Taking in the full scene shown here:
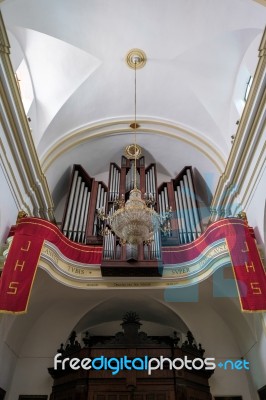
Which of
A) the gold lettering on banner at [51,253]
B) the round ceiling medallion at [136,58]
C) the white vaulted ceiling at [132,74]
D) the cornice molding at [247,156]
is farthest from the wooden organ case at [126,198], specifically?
the round ceiling medallion at [136,58]

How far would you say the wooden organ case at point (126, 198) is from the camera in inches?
274

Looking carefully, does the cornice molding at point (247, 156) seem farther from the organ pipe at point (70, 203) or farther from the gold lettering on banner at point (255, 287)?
the organ pipe at point (70, 203)

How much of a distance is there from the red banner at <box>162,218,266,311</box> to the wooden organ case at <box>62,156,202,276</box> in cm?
127

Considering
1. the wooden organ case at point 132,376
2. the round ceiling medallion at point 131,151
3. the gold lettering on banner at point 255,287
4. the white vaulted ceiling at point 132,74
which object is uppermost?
the round ceiling medallion at point 131,151

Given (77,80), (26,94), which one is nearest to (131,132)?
(77,80)

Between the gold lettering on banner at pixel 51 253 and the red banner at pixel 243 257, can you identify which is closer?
the red banner at pixel 243 257

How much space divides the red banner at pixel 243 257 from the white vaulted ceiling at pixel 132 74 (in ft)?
9.38

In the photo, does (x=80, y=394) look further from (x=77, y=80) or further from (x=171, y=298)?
(x=77, y=80)

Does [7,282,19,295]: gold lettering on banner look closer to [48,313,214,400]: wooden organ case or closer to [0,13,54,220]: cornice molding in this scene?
[0,13,54,220]: cornice molding

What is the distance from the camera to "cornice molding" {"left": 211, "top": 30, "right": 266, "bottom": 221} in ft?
18.8

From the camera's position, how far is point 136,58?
805 cm

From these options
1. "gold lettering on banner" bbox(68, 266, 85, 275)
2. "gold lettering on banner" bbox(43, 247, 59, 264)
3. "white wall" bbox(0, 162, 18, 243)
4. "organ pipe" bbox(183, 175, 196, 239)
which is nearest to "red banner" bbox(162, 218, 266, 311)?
"organ pipe" bbox(183, 175, 196, 239)

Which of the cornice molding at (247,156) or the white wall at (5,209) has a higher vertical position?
the cornice molding at (247,156)

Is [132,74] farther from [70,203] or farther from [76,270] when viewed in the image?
[76,270]
